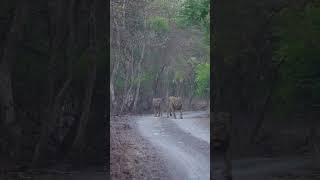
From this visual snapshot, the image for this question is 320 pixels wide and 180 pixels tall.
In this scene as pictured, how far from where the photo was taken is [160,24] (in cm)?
588

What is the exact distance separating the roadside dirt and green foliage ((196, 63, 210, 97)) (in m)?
0.79

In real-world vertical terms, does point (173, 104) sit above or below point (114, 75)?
below
